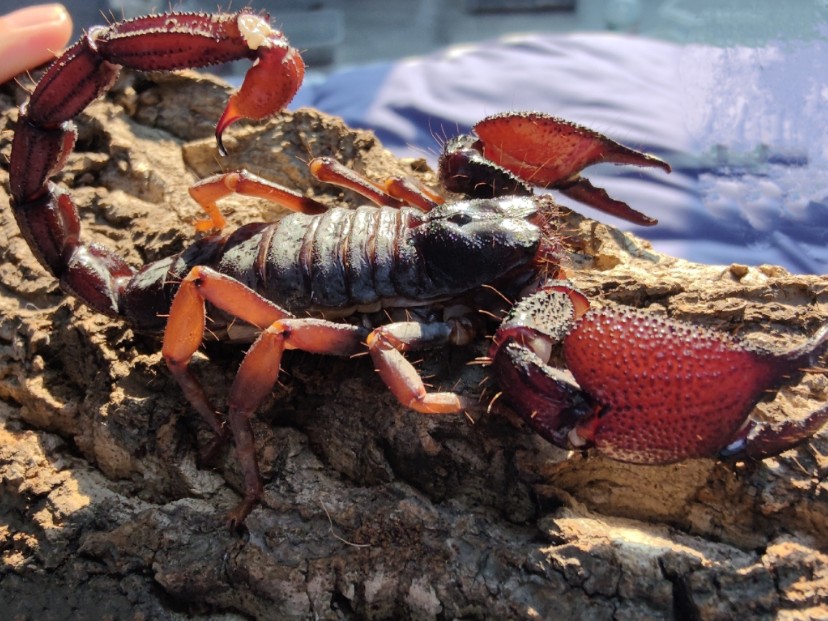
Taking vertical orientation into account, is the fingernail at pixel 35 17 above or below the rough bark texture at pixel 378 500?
above

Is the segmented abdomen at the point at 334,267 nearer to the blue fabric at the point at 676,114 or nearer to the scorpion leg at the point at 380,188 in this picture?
the scorpion leg at the point at 380,188

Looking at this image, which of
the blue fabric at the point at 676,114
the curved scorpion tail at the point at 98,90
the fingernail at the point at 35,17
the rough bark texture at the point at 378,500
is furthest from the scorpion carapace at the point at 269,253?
the fingernail at the point at 35,17

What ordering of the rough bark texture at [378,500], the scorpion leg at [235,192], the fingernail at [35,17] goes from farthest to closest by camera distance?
the fingernail at [35,17] < the scorpion leg at [235,192] < the rough bark texture at [378,500]

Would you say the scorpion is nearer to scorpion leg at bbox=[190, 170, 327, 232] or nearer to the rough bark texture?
scorpion leg at bbox=[190, 170, 327, 232]

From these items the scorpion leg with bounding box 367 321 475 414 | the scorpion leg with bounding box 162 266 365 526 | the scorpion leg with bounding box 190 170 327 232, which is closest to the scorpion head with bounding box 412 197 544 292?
the scorpion leg with bounding box 367 321 475 414

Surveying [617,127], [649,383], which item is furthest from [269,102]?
[617,127]

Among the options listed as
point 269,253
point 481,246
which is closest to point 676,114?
point 481,246

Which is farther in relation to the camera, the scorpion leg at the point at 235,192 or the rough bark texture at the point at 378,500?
the scorpion leg at the point at 235,192

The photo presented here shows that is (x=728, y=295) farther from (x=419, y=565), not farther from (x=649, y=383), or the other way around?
(x=419, y=565)
